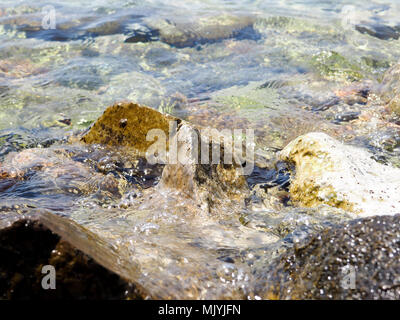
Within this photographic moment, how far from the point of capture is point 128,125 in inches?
155

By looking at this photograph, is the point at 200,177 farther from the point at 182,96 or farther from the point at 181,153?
the point at 182,96

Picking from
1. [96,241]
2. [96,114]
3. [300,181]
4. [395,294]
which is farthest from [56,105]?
[395,294]

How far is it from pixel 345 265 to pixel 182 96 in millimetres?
4975

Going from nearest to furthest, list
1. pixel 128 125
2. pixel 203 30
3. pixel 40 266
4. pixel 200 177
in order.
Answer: pixel 40 266 → pixel 200 177 → pixel 128 125 → pixel 203 30

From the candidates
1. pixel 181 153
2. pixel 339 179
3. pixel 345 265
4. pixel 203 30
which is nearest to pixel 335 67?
pixel 203 30

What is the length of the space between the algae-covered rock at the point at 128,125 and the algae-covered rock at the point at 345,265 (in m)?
2.16

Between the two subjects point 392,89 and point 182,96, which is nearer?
point 392,89

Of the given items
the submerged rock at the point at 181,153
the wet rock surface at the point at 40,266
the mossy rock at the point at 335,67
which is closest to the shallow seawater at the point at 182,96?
the mossy rock at the point at 335,67

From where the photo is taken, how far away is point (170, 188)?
3.09 meters

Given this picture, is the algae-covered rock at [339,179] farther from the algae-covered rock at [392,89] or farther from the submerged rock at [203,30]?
the submerged rock at [203,30]

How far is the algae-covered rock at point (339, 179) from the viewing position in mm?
2912

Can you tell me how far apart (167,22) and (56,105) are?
4.74 m

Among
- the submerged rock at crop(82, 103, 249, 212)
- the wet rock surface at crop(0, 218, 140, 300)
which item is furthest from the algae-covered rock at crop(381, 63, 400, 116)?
the wet rock surface at crop(0, 218, 140, 300)

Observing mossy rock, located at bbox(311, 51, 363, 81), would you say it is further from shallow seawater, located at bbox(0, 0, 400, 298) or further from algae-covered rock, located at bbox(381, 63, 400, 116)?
algae-covered rock, located at bbox(381, 63, 400, 116)
